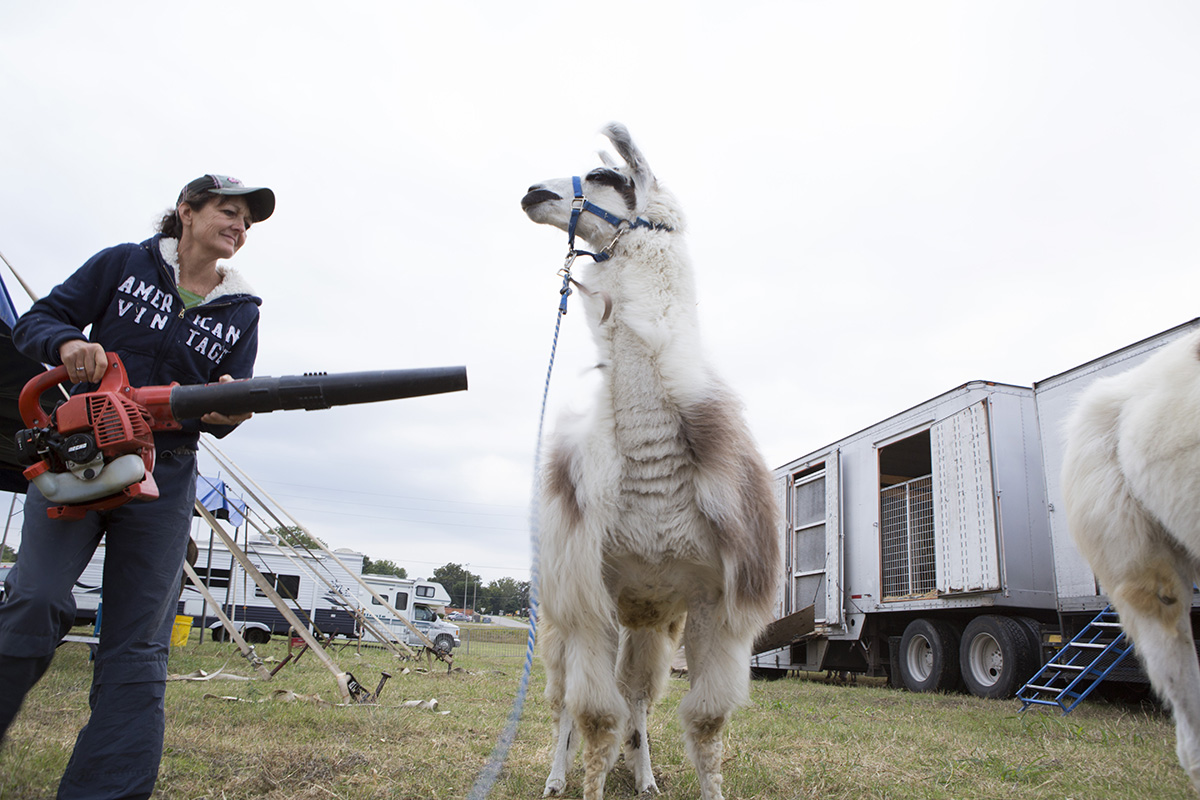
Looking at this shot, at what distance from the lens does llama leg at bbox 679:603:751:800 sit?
9.00ft

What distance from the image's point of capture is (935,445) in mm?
9609

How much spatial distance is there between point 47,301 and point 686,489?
91.7 inches

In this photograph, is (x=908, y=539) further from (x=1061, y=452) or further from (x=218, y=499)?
(x=218, y=499)

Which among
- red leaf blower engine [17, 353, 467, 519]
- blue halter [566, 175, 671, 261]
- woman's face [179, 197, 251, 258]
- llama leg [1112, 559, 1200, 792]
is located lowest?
llama leg [1112, 559, 1200, 792]

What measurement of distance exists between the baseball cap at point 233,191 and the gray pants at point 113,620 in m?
0.97

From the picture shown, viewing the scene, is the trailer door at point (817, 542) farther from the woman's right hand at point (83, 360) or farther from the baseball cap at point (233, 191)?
the woman's right hand at point (83, 360)

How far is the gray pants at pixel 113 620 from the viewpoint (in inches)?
81.5

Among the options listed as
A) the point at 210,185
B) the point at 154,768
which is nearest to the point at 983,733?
the point at 154,768

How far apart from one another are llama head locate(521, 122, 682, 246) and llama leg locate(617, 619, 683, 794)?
199 cm

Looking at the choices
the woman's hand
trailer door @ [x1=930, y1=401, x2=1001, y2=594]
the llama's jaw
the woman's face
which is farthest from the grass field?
the llama's jaw

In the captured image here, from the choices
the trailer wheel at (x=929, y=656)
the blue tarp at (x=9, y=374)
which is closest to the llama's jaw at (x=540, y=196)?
the blue tarp at (x=9, y=374)

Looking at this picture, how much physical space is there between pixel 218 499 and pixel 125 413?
13509 millimetres

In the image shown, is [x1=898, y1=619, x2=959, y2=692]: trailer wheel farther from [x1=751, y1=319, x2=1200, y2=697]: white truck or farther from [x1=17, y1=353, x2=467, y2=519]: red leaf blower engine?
[x1=17, y1=353, x2=467, y2=519]: red leaf blower engine

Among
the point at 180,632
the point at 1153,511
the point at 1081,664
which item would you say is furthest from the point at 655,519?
the point at 180,632
